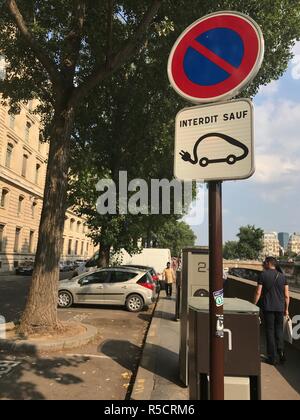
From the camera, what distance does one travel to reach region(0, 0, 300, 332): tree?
9261 mm

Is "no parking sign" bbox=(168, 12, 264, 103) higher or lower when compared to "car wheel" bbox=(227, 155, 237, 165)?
higher

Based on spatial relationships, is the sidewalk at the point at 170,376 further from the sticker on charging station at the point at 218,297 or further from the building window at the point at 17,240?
the building window at the point at 17,240

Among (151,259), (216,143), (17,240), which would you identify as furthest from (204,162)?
(17,240)

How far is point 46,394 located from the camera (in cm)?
562

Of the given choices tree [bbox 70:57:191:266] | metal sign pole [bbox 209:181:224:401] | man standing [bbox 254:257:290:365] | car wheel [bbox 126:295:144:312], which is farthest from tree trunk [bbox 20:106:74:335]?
tree [bbox 70:57:191:266]

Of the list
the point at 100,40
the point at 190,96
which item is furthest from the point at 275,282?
the point at 100,40

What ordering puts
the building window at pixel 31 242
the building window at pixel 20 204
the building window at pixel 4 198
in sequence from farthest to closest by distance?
the building window at pixel 31 242 < the building window at pixel 20 204 < the building window at pixel 4 198

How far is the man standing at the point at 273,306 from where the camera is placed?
731 cm

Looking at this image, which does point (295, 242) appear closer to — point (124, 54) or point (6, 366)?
point (124, 54)

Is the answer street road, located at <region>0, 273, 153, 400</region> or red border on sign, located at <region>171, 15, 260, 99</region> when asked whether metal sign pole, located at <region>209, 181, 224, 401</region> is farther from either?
street road, located at <region>0, 273, 153, 400</region>

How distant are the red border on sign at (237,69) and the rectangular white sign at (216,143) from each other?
0.40 feet

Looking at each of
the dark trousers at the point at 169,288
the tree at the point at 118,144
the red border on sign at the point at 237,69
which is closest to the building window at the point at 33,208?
the tree at the point at 118,144

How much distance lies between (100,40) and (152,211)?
12.6m

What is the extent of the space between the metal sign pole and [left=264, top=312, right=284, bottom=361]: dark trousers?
5027mm
